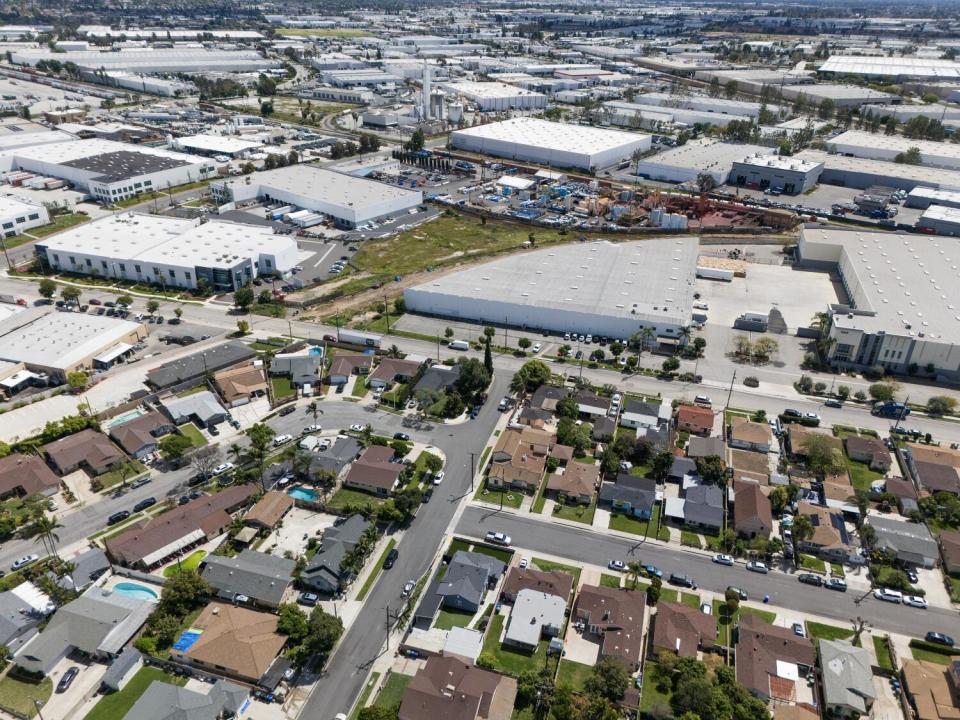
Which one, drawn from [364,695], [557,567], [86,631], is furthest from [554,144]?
[86,631]

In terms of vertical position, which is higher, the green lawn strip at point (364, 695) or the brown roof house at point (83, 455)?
the brown roof house at point (83, 455)

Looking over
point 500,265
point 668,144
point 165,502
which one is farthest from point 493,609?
point 668,144

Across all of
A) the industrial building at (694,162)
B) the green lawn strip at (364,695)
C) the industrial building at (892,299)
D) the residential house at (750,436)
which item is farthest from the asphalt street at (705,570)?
the industrial building at (694,162)

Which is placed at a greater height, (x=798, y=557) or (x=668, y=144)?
(x=668, y=144)

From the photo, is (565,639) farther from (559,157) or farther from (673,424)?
(559,157)

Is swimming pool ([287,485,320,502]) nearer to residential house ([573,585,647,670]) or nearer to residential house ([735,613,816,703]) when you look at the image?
residential house ([573,585,647,670])

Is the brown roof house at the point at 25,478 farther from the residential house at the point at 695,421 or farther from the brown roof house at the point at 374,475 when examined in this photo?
the residential house at the point at 695,421
